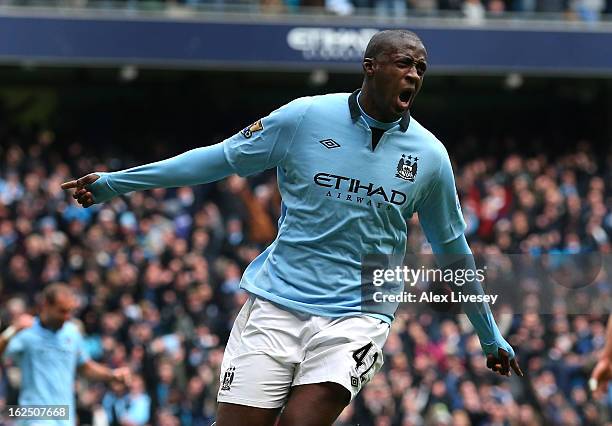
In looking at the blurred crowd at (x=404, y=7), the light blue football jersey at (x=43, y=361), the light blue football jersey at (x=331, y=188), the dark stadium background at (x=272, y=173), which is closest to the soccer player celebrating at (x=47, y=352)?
the light blue football jersey at (x=43, y=361)

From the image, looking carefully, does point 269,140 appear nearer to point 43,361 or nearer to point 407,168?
point 407,168

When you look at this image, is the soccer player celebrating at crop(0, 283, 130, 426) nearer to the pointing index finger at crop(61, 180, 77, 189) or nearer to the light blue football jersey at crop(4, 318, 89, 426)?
the light blue football jersey at crop(4, 318, 89, 426)

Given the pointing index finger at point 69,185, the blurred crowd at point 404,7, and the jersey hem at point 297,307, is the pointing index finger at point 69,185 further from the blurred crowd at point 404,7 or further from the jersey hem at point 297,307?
the blurred crowd at point 404,7

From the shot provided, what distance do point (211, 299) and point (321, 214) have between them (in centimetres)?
1039

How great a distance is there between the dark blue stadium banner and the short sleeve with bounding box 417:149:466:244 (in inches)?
607

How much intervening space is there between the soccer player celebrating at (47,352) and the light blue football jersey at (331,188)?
147 inches

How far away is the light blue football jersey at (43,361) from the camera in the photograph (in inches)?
371

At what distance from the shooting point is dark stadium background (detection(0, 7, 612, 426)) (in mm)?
14742

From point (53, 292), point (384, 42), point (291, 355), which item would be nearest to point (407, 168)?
point (384, 42)

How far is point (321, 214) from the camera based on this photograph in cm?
580

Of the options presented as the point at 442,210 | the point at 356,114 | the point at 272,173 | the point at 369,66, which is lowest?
the point at 272,173

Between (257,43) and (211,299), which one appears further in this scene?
(257,43)

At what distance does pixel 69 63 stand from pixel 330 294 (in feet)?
54.8

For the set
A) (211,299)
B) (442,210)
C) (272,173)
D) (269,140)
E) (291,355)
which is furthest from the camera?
(272,173)
